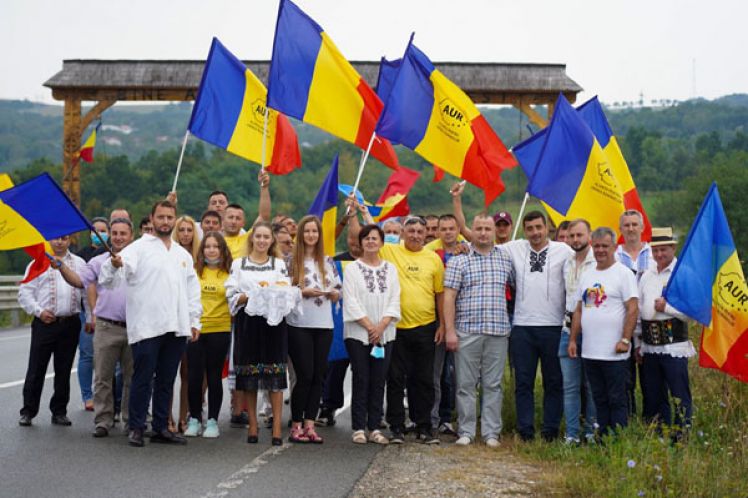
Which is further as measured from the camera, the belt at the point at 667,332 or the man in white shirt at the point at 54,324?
the man in white shirt at the point at 54,324

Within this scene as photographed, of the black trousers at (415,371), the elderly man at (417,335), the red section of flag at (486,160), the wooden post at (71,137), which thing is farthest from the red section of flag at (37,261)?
the wooden post at (71,137)

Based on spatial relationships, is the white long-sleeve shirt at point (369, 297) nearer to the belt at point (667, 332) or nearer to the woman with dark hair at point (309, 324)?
the woman with dark hair at point (309, 324)

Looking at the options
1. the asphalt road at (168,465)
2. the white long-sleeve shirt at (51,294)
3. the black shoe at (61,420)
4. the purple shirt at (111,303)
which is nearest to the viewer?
the asphalt road at (168,465)

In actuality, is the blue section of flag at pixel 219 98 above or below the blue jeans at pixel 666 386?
above

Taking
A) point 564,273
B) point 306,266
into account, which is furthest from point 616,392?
point 306,266

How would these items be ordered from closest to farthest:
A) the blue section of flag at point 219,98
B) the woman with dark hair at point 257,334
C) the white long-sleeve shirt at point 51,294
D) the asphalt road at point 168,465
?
the asphalt road at point 168,465 → the woman with dark hair at point 257,334 → the white long-sleeve shirt at point 51,294 → the blue section of flag at point 219,98

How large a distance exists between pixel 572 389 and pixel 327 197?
3.25 metres

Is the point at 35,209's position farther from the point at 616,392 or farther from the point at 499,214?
the point at 616,392

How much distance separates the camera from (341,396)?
11250 millimetres

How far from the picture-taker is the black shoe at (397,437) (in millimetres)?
9656

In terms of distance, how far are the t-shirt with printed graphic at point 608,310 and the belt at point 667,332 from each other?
0.27 m

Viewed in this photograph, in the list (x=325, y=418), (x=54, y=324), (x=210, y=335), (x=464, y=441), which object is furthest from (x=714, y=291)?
(x=54, y=324)

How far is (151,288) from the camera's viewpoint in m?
9.28

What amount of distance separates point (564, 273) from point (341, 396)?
289 cm
